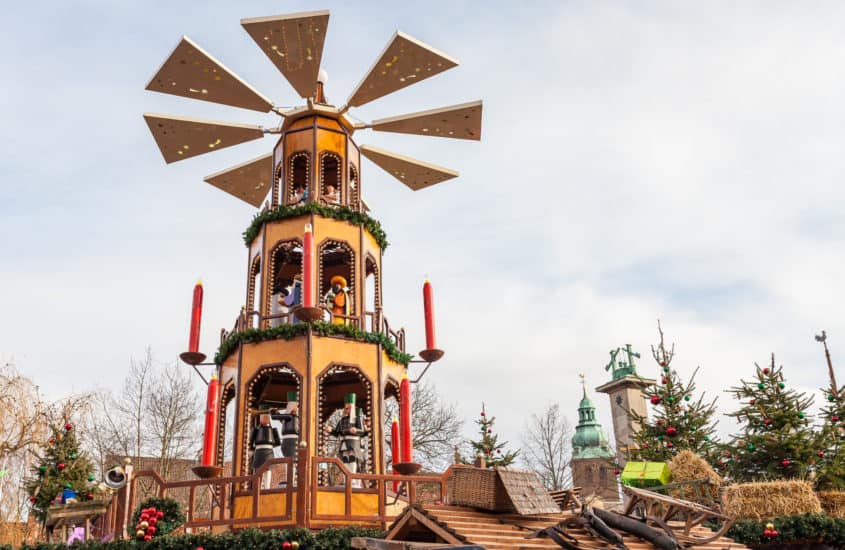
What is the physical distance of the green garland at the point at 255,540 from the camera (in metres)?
10.6

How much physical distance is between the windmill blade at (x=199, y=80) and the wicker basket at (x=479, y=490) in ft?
35.2

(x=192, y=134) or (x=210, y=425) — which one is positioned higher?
(x=192, y=134)

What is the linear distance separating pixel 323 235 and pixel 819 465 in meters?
13.7

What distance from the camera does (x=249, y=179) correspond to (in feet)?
63.8

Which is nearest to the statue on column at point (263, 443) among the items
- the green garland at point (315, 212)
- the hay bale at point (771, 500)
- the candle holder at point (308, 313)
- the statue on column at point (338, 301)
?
the statue on column at point (338, 301)

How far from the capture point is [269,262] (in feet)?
52.3

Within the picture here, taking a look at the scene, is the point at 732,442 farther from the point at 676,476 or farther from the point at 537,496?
the point at 537,496

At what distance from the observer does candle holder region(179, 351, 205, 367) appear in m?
13.6

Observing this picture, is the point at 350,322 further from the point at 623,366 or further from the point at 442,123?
the point at 623,366

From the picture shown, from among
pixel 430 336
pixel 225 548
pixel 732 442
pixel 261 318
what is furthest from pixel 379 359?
pixel 732 442

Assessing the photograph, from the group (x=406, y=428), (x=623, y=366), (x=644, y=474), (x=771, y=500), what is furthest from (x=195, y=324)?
(x=623, y=366)

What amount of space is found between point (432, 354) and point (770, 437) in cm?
1024

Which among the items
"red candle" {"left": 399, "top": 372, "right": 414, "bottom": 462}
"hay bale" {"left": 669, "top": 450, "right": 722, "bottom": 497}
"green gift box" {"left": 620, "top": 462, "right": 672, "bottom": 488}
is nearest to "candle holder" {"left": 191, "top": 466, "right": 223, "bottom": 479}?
"red candle" {"left": 399, "top": 372, "right": 414, "bottom": 462}

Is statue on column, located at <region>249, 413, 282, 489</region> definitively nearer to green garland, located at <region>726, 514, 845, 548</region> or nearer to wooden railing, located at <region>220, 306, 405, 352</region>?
wooden railing, located at <region>220, 306, 405, 352</region>
